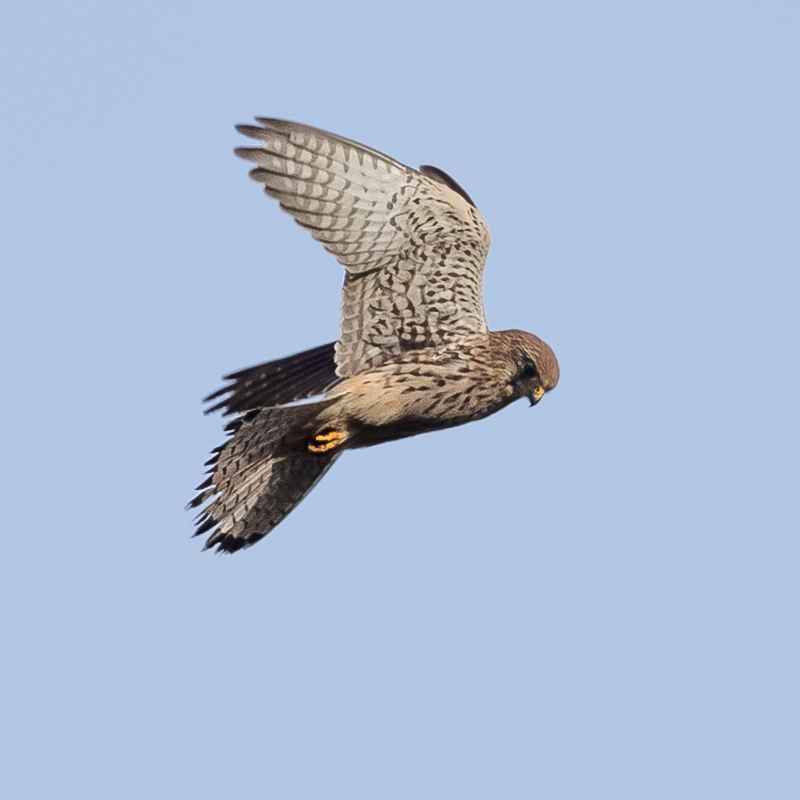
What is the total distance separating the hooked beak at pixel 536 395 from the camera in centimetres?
962

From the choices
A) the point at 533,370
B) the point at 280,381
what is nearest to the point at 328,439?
the point at 280,381

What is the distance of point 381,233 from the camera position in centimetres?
959

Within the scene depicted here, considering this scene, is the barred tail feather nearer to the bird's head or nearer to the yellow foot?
the yellow foot

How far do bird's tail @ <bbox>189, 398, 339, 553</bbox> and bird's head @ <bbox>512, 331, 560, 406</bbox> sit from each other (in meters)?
1.22

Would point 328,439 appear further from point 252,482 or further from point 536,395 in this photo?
point 536,395

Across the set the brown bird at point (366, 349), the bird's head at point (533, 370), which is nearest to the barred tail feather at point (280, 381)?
the brown bird at point (366, 349)

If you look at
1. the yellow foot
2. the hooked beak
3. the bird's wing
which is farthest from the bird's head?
the yellow foot

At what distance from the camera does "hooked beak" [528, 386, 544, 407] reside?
379 inches

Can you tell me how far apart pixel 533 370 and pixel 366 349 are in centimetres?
104

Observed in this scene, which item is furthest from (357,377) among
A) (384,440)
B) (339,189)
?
(339,189)

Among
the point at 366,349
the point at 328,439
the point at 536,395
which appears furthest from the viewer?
the point at 366,349

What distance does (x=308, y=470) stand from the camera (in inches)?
391

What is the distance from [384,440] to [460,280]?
1.09 m

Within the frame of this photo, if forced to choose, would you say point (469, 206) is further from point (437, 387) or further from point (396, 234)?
point (437, 387)
